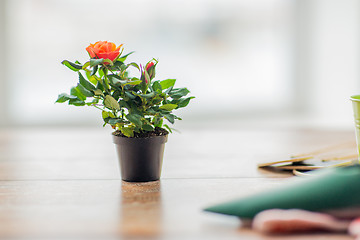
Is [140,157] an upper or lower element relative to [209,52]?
lower

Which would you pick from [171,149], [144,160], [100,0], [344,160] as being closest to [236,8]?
[100,0]

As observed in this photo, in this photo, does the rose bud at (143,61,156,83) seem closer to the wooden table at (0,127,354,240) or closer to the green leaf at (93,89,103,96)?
the green leaf at (93,89,103,96)

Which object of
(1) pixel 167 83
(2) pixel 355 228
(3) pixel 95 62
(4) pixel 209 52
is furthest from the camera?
(4) pixel 209 52

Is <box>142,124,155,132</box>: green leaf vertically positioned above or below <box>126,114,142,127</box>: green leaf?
below

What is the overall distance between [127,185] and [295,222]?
41 cm

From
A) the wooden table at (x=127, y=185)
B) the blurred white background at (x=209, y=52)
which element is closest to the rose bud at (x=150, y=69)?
the wooden table at (x=127, y=185)

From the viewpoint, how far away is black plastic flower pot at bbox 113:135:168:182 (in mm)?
1003

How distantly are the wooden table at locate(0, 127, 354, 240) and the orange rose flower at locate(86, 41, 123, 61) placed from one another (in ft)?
0.87

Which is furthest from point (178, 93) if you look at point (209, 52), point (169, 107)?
point (209, 52)

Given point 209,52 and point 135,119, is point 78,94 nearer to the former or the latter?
point 135,119

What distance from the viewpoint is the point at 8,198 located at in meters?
0.92

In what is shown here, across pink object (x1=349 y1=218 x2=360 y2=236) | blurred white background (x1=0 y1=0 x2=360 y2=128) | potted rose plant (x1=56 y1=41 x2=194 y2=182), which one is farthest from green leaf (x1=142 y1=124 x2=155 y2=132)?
blurred white background (x1=0 y1=0 x2=360 y2=128)

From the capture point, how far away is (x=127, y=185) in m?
1.00

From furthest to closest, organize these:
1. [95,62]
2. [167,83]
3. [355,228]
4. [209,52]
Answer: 1. [209,52]
2. [167,83]
3. [95,62]
4. [355,228]
